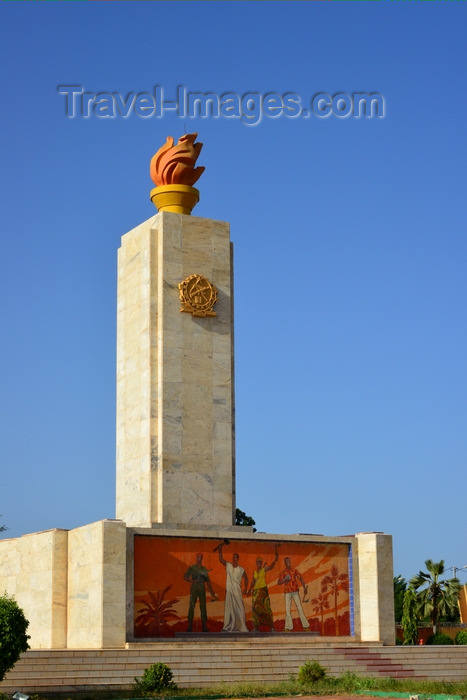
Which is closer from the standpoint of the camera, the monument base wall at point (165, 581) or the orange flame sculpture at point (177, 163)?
the monument base wall at point (165, 581)

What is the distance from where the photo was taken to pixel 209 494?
3092cm

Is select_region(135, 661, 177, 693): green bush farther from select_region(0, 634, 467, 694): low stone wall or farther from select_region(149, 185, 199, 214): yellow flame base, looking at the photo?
select_region(149, 185, 199, 214): yellow flame base

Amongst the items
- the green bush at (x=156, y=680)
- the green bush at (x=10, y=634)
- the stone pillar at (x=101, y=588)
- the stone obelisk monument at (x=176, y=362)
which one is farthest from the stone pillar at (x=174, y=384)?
the green bush at (x=10, y=634)

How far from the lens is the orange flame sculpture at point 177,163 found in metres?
32.4

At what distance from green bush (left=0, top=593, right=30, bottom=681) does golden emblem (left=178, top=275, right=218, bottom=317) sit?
12.4 metres

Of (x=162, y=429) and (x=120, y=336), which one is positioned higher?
(x=120, y=336)

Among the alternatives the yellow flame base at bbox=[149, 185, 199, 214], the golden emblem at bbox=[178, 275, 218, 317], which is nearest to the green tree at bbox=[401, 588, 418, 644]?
the golden emblem at bbox=[178, 275, 218, 317]

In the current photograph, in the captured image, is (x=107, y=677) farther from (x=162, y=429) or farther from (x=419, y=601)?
(x=419, y=601)

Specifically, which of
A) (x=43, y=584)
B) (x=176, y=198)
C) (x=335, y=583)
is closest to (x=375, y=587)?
(x=335, y=583)

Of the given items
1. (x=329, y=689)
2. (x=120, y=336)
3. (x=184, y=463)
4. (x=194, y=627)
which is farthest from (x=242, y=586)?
(x=120, y=336)

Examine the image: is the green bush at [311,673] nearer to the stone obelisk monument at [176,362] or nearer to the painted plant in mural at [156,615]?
the painted plant in mural at [156,615]

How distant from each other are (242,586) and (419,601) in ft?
89.4

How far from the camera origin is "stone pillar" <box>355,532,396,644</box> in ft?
102

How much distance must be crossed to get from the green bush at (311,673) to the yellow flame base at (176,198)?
1361cm
